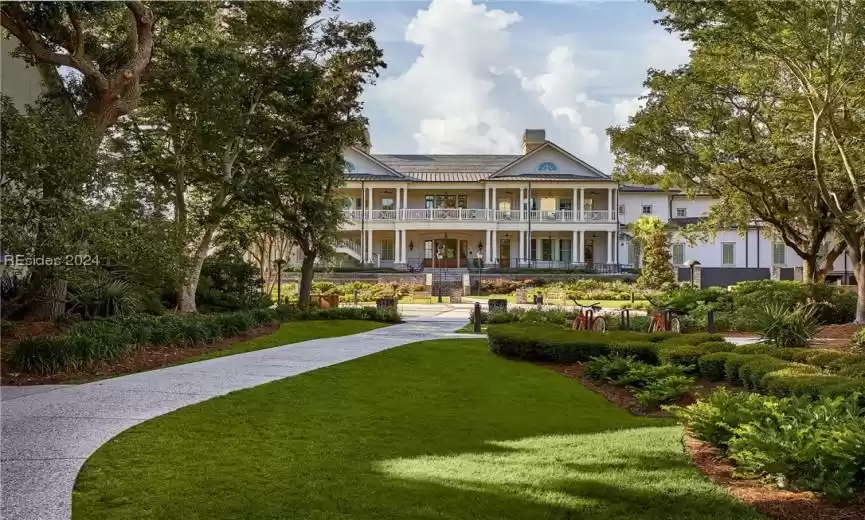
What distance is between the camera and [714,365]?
32.3 ft

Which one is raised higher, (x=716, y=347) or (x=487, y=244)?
(x=487, y=244)

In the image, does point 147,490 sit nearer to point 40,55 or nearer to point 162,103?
→ point 40,55

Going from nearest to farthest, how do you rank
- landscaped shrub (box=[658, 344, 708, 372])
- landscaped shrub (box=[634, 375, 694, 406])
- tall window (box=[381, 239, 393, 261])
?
landscaped shrub (box=[634, 375, 694, 406]) < landscaped shrub (box=[658, 344, 708, 372]) < tall window (box=[381, 239, 393, 261])

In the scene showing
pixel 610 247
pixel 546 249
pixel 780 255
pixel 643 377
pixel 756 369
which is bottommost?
pixel 643 377

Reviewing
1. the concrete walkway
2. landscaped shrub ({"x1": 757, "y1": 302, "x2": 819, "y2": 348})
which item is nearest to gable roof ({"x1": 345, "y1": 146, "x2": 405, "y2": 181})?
the concrete walkway

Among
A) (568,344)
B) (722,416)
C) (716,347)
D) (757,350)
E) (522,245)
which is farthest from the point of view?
(522,245)

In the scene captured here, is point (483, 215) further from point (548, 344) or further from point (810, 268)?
point (548, 344)

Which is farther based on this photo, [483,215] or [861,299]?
[483,215]

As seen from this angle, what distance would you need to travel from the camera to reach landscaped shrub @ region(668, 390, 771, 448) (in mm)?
6211

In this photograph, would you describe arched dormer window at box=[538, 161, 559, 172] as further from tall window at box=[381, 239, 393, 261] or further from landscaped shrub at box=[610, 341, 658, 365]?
landscaped shrub at box=[610, 341, 658, 365]

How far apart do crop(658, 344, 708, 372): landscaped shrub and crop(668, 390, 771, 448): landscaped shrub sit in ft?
11.3

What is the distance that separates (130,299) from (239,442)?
9415 mm

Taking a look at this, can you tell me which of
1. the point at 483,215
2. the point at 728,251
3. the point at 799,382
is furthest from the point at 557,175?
the point at 799,382

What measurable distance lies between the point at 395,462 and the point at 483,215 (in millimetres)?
41604
